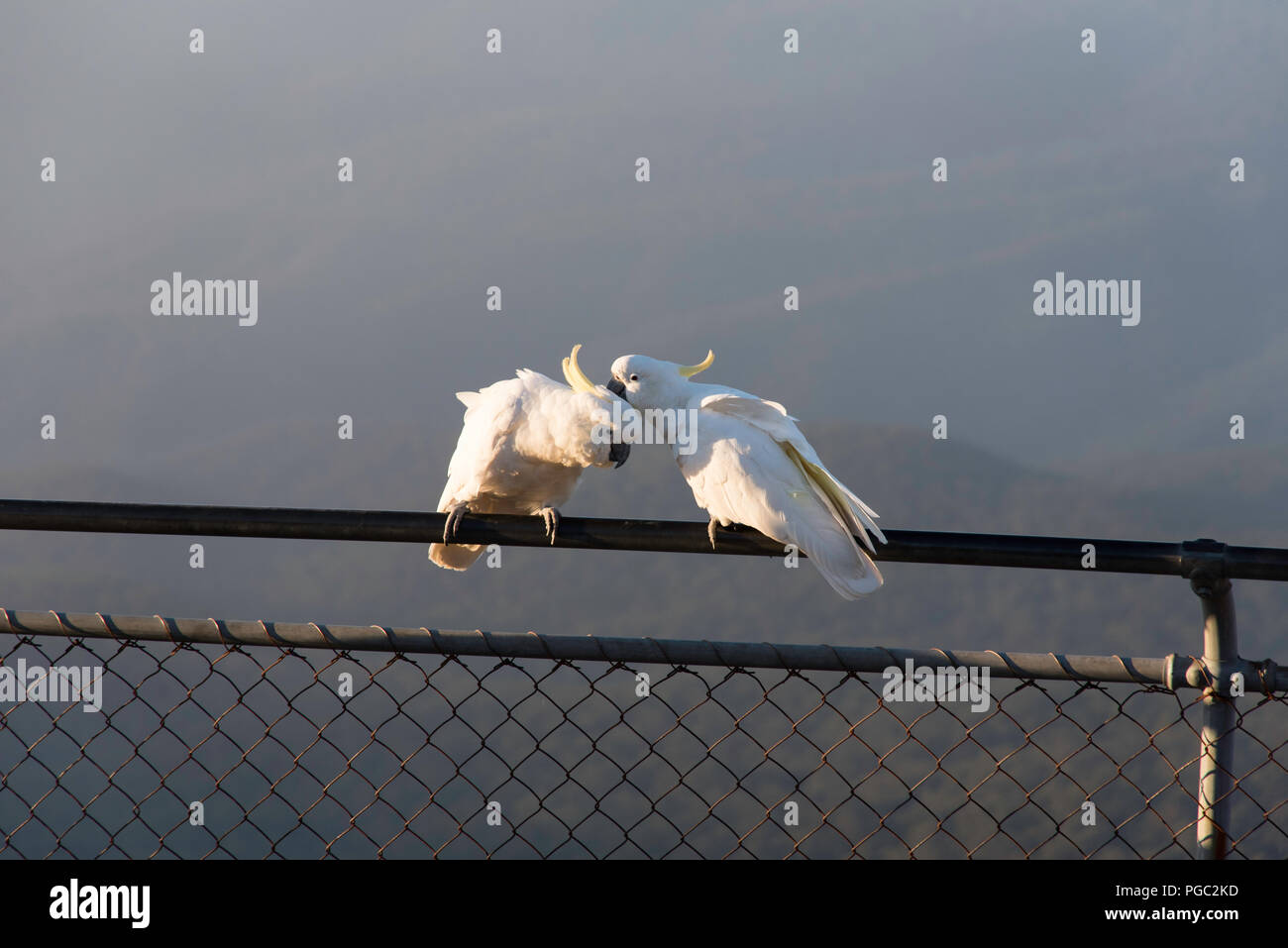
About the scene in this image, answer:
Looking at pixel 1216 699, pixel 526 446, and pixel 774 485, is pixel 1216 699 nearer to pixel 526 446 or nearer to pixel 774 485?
pixel 774 485

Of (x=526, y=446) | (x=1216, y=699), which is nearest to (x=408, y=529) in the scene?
(x=526, y=446)

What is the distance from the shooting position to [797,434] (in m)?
2.20

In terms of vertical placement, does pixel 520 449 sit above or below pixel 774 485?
above

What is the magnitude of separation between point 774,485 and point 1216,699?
950 millimetres

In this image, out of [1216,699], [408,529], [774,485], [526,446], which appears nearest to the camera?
[1216,699]

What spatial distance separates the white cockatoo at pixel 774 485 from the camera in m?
1.99

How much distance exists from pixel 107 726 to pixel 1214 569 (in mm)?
1546

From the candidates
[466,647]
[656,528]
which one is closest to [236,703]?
[466,647]

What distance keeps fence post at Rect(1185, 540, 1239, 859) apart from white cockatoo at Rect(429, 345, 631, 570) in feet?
3.84

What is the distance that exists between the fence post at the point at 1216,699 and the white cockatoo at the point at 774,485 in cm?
58

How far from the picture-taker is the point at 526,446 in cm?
230

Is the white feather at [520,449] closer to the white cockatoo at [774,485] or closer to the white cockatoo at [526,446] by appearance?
the white cockatoo at [526,446]
